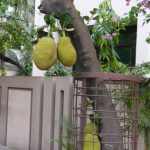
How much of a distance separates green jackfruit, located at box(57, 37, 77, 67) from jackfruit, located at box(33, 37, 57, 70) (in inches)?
2.5

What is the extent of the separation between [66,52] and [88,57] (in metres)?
0.23

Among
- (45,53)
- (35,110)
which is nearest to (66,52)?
(45,53)

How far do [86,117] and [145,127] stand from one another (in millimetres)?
1558

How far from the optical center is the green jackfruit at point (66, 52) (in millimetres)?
3492

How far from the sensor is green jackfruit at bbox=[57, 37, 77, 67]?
349 centimetres

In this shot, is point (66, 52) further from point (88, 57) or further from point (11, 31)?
point (11, 31)

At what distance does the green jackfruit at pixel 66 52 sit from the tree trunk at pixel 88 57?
0.11m

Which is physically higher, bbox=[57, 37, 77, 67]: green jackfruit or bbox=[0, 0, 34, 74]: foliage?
bbox=[0, 0, 34, 74]: foliage

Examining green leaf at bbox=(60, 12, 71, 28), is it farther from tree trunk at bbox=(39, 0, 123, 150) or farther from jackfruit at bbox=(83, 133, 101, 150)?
jackfruit at bbox=(83, 133, 101, 150)

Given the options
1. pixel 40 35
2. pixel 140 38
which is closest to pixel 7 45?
pixel 140 38

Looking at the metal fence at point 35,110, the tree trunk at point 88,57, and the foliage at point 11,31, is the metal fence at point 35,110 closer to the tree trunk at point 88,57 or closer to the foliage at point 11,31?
the tree trunk at point 88,57

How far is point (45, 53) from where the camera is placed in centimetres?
341

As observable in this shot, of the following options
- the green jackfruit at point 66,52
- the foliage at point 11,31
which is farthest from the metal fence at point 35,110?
the foliage at point 11,31

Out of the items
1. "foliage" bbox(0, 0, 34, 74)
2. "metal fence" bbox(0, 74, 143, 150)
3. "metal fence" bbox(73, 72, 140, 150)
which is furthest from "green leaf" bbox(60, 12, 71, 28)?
"foliage" bbox(0, 0, 34, 74)
